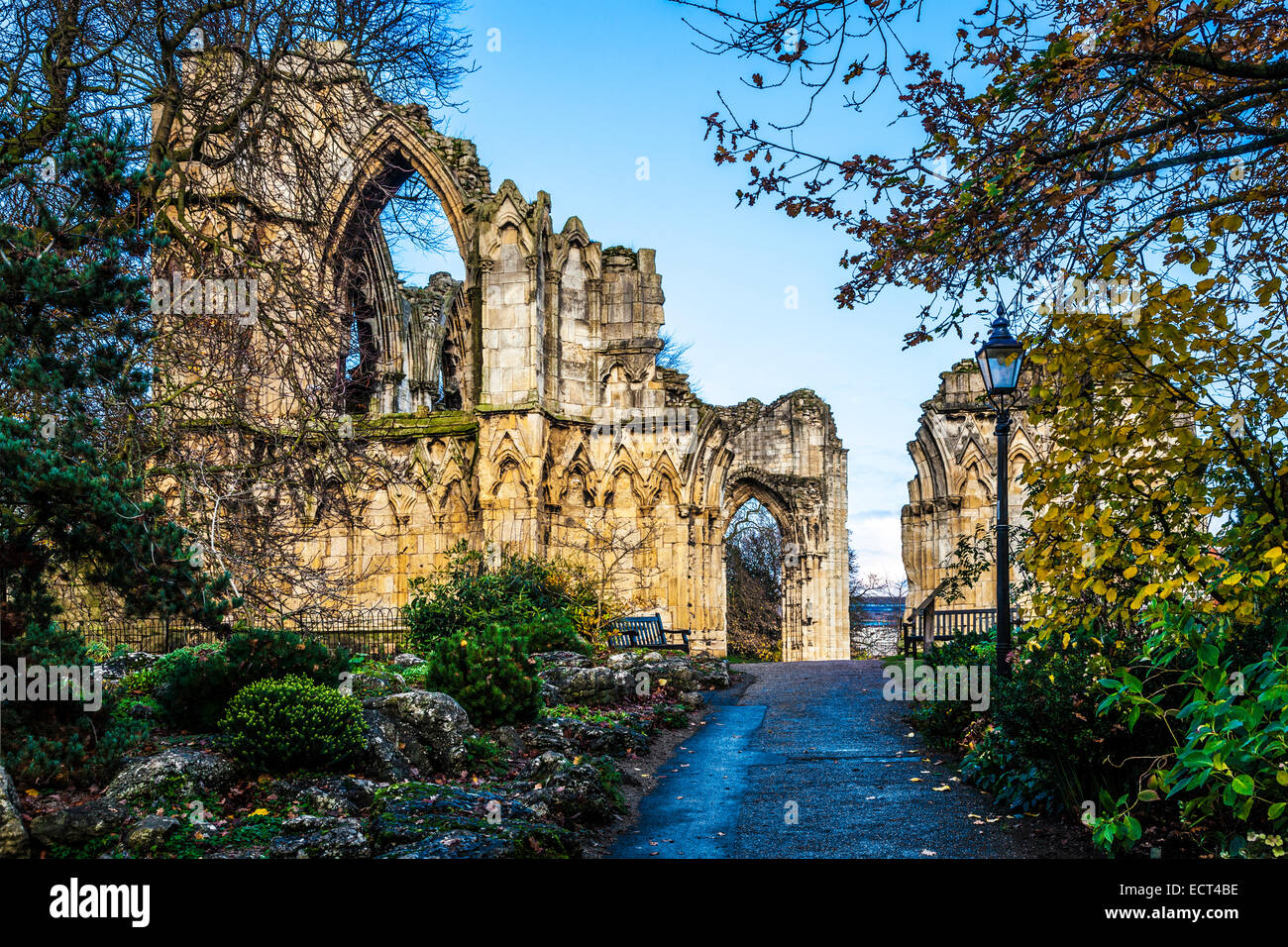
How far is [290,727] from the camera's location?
749 cm

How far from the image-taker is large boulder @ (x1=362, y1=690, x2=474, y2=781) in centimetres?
823

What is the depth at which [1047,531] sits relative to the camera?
18.7ft

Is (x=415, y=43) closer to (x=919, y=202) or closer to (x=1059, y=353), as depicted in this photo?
(x=919, y=202)

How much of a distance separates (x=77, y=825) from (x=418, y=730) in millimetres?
3221

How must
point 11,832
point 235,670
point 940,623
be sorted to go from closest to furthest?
point 11,832 → point 235,670 → point 940,623

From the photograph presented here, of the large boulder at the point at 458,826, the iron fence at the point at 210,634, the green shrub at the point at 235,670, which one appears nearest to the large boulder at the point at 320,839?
the large boulder at the point at 458,826

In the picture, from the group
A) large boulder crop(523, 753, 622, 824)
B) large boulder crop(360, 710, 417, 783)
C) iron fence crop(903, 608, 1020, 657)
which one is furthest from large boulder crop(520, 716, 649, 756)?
iron fence crop(903, 608, 1020, 657)

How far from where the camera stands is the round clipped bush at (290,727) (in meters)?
7.40

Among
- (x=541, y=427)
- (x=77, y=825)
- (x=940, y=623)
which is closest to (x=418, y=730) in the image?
Result: (x=77, y=825)

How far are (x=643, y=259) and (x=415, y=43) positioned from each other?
34.0 feet

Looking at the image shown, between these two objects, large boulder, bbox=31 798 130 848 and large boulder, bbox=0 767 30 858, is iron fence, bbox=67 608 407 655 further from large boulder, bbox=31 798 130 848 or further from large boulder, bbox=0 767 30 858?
large boulder, bbox=0 767 30 858

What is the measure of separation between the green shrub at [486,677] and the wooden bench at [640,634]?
24.1 feet

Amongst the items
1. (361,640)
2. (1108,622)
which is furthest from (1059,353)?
(361,640)

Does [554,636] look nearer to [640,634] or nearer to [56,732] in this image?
[640,634]
